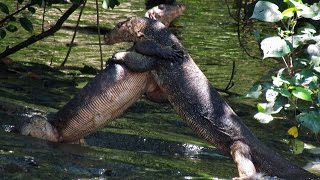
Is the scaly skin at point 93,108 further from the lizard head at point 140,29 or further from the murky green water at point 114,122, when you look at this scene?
the lizard head at point 140,29

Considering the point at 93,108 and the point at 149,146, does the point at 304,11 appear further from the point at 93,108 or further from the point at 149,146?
the point at 149,146

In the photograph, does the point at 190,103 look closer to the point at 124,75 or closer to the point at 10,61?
the point at 124,75

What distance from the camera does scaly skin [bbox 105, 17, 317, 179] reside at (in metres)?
7.05

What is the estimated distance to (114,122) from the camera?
29.3ft

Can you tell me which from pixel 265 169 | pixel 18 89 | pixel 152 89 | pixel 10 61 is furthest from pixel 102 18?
pixel 265 169

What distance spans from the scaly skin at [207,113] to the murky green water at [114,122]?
231 millimetres

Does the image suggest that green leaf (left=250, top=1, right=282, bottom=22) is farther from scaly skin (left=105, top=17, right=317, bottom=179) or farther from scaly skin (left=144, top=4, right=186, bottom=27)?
scaly skin (left=144, top=4, right=186, bottom=27)

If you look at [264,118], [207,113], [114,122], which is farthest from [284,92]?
[114,122]

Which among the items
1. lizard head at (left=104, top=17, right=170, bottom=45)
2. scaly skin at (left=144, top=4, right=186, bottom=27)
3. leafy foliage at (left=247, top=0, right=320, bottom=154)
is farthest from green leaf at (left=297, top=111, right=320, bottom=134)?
scaly skin at (left=144, top=4, right=186, bottom=27)

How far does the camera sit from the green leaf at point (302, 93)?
17.9 ft

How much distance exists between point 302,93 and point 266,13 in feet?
2.02

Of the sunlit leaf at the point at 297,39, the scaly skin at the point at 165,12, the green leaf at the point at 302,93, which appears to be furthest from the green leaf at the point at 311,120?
the scaly skin at the point at 165,12

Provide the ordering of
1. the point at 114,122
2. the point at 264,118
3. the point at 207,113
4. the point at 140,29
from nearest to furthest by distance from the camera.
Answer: the point at 264,118, the point at 207,113, the point at 140,29, the point at 114,122

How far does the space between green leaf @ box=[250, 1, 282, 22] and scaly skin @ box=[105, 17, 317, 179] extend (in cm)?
164
